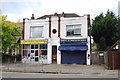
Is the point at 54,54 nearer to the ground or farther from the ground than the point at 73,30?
nearer to the ground

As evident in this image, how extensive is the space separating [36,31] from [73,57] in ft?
24.5

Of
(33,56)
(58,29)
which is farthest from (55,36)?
(33,56)

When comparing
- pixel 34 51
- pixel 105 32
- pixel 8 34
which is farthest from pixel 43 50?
pixel 105 32

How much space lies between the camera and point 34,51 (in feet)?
157

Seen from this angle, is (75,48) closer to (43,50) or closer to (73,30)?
(73,30)

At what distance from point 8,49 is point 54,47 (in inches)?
372

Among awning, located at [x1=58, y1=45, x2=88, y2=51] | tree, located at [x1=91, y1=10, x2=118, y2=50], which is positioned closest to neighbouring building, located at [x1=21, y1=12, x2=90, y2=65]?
awning, located at [x1=58, y1=45, x2=88, y2=51]

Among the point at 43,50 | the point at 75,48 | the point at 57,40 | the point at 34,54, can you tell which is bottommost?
the point at 34,54

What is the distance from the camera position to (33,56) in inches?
1876

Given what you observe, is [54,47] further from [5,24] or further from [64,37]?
[5,24]

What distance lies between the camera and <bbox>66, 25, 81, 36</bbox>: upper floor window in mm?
45531

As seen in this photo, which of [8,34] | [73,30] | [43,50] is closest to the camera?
[73,30]

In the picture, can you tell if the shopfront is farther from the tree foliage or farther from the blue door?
the blue door

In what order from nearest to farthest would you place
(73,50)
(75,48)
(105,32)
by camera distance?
(75,48)
(73,50)
(105,32)
